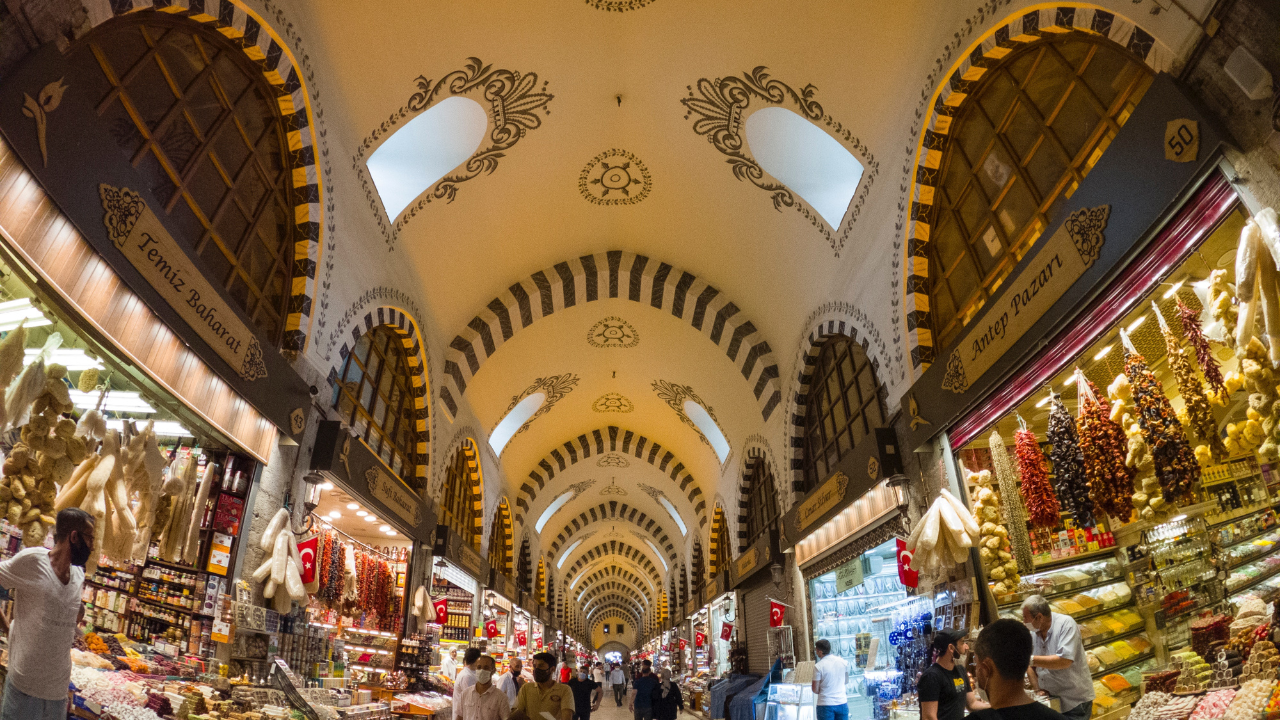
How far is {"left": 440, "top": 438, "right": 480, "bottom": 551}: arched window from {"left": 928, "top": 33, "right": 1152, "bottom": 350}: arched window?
7004 millimetres

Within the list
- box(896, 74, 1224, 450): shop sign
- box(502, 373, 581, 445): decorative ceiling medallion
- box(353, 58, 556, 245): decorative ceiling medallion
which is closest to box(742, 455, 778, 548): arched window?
box(502, 373, 581, 445): decorative ceiling medallion

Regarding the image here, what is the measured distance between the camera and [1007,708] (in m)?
1.56

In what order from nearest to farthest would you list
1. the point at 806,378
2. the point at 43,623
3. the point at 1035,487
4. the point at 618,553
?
the point at 43,623 → the point at 1035,487 → the point at 806,378 → the point at 618,553

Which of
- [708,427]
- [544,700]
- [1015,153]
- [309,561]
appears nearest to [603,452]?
[708,427]

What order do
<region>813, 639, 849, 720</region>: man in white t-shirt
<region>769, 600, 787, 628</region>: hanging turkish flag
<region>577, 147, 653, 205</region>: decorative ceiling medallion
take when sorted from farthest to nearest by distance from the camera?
<region>769, 600, 787, 628</region>: hanging turkish flag
<region>577, 147, 653, 205</region>: decorative ceiling medallion
<region>813, 639, 849, 720</region>: man in white t-shirt

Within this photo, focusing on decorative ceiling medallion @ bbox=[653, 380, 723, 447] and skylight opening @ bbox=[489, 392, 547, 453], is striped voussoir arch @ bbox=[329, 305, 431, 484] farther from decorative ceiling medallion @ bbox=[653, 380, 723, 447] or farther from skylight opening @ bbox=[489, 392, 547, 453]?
decorative ceiling medallion @ bbox=[653, 380, 723, 447]

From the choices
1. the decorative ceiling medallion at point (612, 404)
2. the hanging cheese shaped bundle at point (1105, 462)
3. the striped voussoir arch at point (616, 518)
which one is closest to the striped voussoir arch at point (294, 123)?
the hanging cheese shaped bundle at point (1105, 462)

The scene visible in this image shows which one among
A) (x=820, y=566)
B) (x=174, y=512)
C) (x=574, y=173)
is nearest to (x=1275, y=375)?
(x=174, y=512)

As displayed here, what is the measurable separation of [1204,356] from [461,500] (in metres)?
10.1

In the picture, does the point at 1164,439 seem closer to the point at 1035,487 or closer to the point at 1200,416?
the point at 1200,416

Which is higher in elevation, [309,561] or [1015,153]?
[1015,153]

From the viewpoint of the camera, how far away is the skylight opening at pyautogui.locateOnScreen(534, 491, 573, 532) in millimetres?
18497

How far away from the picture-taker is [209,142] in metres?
4.34

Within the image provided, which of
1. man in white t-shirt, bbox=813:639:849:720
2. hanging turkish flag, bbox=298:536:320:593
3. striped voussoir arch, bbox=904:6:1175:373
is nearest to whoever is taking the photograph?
striped voussoir arch, bbox=904:6:1175:373
